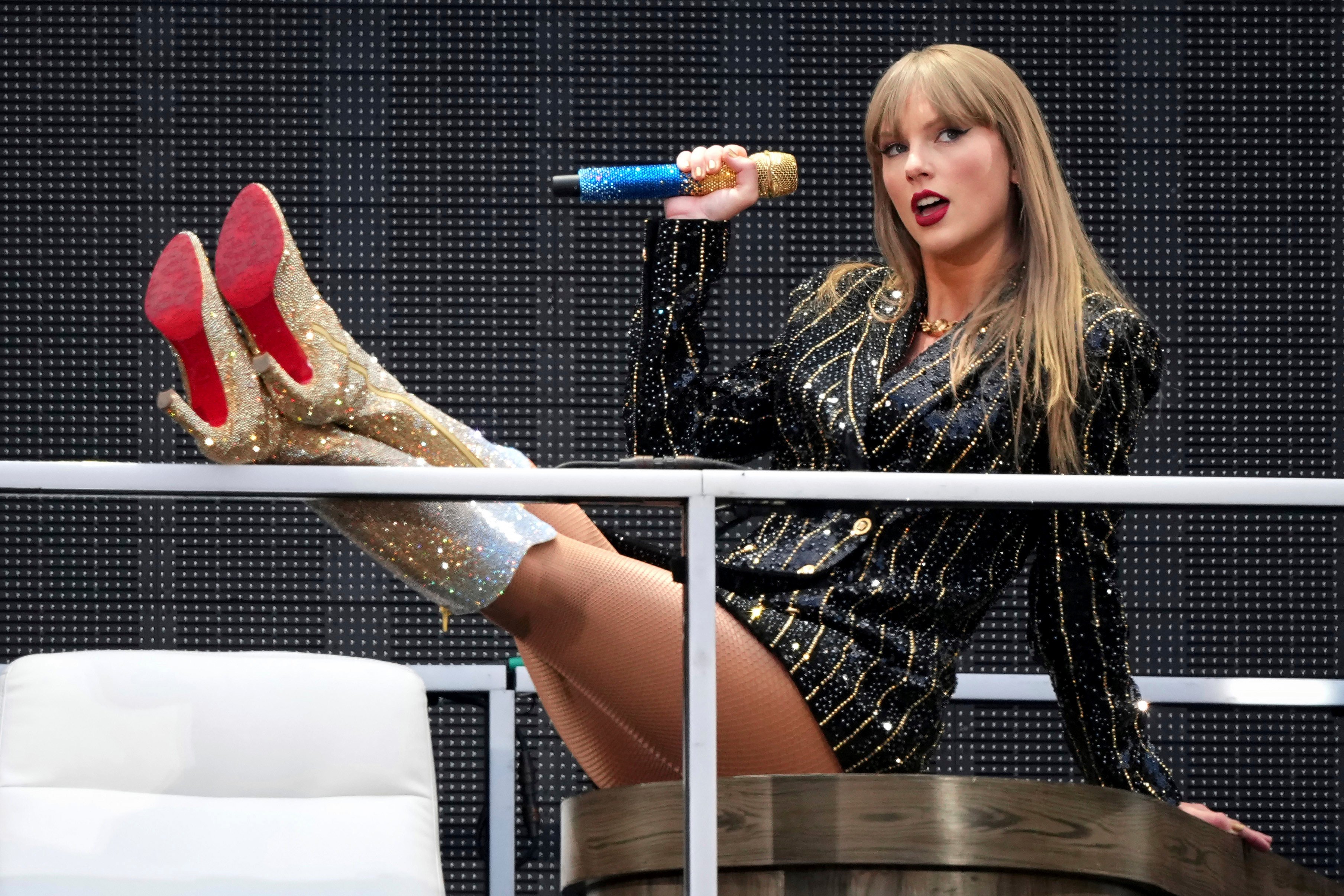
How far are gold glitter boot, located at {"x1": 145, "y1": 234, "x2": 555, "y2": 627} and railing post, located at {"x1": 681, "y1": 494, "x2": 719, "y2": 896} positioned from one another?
0.21 m

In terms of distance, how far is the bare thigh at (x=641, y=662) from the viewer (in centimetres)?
160

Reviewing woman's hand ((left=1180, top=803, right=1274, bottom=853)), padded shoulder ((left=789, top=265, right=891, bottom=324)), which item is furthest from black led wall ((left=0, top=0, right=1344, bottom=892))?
woman's hand ((left=1180, top=803, right=1274, bottom=853))

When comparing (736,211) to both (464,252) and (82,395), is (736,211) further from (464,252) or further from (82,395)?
(82,395)

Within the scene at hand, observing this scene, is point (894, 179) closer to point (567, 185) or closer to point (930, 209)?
point (930, 209)

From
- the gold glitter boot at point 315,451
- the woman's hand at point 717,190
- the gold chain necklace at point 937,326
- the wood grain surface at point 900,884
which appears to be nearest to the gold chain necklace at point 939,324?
the gold chain necklace at point 937,326

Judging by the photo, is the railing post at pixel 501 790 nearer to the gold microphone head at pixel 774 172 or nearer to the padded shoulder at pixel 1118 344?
the gold microphone head at pixel 774 172

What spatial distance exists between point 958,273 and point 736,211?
0.81ft

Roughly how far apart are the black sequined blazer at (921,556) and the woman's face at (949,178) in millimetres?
117

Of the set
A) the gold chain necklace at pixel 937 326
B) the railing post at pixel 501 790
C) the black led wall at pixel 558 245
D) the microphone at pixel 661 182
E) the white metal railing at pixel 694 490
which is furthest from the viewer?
the black led wall at pixel 558 245

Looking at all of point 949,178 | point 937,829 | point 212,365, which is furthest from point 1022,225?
point 212,365

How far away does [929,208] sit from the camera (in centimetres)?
187

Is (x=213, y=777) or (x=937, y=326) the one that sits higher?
(x=937, y=326)

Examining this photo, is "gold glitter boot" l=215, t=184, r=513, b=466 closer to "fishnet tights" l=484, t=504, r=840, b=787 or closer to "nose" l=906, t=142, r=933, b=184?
"fishnet tights" l=484, t=504, r=840, b=787

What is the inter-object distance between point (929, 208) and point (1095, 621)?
0.46m
